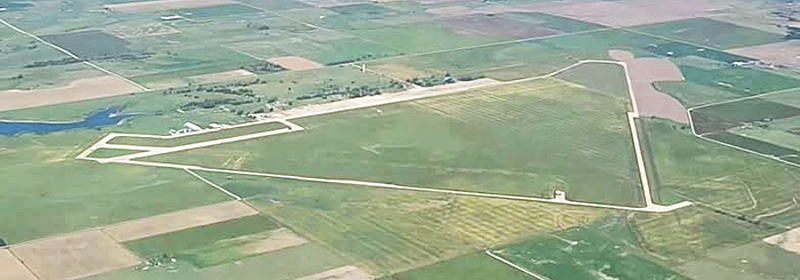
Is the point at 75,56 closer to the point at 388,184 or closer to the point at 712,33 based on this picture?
the point at 388,184

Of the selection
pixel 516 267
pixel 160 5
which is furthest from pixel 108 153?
pixel 160 5

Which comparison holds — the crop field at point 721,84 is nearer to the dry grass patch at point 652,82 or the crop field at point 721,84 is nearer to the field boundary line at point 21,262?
the dry grass patch at point 652,82

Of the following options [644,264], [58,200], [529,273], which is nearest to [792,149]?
[644,264]

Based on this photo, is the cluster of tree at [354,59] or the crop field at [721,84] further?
the cluster of tree at [354,59]

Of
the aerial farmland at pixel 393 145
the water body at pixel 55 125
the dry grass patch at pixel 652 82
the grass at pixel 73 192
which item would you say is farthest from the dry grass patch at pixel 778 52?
the grass at pixel 73 192

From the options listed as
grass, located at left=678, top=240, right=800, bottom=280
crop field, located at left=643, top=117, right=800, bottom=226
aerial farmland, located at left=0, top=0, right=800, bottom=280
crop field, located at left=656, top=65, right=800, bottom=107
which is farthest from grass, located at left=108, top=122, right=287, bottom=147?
crop field, located at left=656, top=65, right=800, bottom=107

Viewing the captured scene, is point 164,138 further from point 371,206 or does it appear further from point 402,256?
point 402,256

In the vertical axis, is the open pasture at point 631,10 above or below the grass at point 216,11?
above
